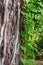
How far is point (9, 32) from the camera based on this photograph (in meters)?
2.47

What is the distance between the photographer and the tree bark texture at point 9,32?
226 cm

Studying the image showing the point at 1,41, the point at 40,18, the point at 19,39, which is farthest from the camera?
the point at 40,18

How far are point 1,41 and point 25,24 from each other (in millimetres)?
868

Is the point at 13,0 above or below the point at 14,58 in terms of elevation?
above

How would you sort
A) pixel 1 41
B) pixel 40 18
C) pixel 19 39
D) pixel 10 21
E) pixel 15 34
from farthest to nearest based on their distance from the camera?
pixel 40 18
pixel 19 39
pixel 15 34
pixel 10 21
pixel 1 41

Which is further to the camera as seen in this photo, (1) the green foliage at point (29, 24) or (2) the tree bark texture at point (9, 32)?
(1) the green foliage at point (29, 24)

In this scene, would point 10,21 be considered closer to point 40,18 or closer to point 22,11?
point 22,11

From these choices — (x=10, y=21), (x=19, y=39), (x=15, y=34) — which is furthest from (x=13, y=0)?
(x=19, y=39)

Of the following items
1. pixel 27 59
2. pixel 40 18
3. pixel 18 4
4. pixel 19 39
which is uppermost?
pixel 18 4

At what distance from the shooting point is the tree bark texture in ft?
7.40

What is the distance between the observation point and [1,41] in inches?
87.4

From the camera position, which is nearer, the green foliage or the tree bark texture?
the tree bark texture

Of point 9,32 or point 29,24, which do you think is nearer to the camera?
point 9,32

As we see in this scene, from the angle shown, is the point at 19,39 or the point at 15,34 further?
the point at 19,39
